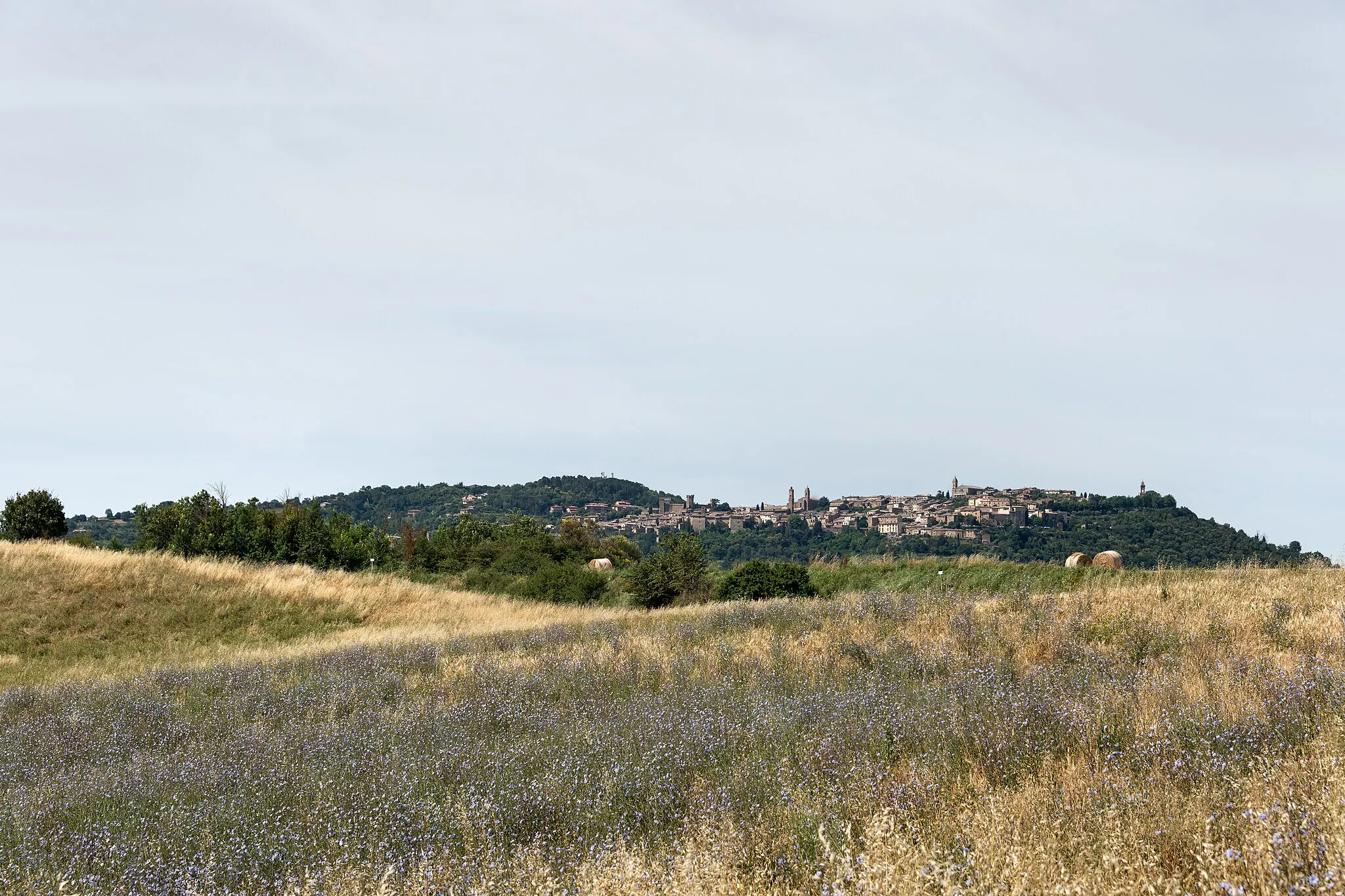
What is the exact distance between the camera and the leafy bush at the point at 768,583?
90.1 feet

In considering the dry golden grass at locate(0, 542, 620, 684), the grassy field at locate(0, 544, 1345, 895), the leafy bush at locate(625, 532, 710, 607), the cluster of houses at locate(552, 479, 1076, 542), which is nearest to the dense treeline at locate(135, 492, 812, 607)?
the leafy bush at locate(625, 532, 710, 607)

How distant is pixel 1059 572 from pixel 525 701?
1904 centimetres

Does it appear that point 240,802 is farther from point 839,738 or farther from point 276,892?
point 839,738

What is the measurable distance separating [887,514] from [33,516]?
113 metres

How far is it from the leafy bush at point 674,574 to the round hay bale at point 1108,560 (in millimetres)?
13620

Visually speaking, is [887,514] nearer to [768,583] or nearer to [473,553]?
[473,553]

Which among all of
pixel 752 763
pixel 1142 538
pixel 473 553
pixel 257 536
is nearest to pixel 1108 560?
pixel 752 763

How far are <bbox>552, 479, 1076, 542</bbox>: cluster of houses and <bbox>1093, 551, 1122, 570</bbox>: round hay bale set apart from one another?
207 feet

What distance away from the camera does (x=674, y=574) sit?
111 feet

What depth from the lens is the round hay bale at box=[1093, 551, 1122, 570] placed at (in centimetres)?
2490

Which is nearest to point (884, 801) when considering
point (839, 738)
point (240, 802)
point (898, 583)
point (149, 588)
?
point (839, 738)

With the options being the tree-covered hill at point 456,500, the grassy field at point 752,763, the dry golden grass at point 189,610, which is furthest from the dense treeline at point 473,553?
the tree-covered hill at point 456,500

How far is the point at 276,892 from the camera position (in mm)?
4996

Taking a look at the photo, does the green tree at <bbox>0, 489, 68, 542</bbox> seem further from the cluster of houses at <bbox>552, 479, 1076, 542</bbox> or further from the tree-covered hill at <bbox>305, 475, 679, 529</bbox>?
the tree-covered hill at <bbox>305, 475, 679, 529</bbox>
